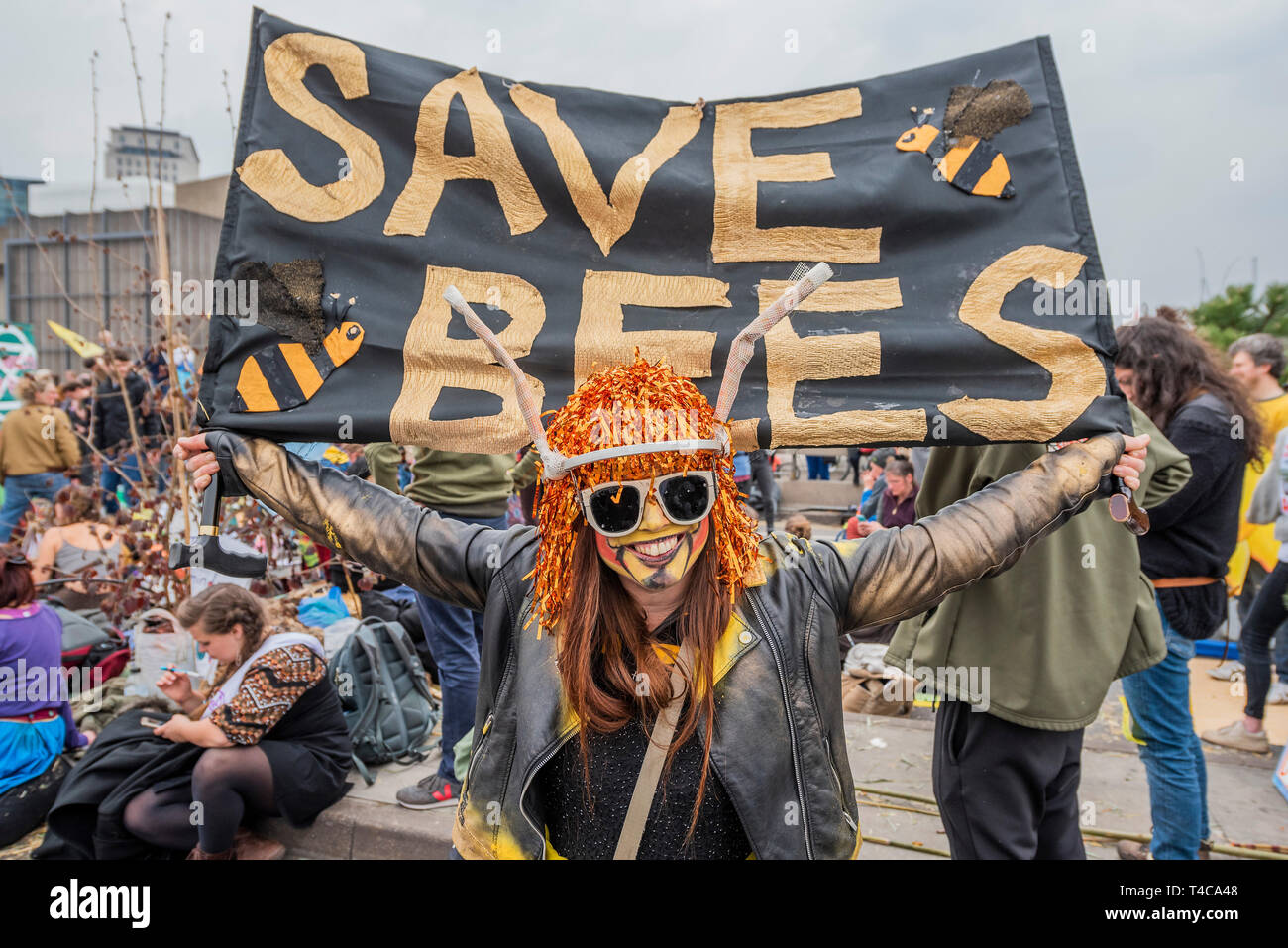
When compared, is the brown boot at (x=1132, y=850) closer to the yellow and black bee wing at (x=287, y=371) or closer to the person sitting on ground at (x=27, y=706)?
the yellow and black bee wing at (x=287, y=371)

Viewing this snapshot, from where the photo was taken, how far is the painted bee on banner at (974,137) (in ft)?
7.63

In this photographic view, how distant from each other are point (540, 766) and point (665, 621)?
42 cm

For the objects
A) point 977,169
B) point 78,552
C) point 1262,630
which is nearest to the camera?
point 977,169

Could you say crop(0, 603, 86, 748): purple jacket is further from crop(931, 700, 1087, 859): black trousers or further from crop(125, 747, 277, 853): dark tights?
crop(931, 700, 1087, 859): black trousers

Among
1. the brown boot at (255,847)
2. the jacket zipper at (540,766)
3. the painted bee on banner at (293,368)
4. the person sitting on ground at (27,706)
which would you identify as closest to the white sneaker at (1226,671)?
the jacket zipper at (540,766)

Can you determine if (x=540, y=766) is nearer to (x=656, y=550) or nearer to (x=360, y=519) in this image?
(x=656, y=550)

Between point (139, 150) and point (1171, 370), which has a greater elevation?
point (139, 150)

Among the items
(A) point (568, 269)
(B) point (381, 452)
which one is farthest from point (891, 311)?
(B) point (381, 452)

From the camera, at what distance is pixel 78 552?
5816mm

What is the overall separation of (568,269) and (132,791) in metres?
3.19

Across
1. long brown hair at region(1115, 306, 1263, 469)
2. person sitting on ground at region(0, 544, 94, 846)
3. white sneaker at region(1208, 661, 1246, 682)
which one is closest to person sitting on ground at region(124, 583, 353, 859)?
person sitting on ground at region(0, 544, 94, 846)

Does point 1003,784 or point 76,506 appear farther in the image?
point 76,506

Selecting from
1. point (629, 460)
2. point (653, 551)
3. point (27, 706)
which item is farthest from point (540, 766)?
point (27, 706)

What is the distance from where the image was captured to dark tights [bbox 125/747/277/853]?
3672 mm
